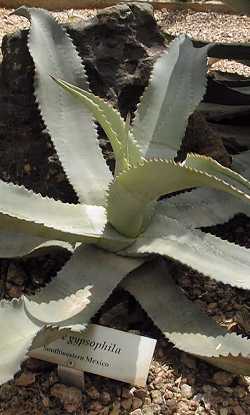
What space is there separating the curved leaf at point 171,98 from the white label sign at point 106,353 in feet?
1.36

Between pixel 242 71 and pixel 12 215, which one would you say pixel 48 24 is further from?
pixel 242 71

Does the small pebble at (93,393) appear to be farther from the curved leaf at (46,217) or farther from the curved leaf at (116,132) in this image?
the curved leaf at (116,132)

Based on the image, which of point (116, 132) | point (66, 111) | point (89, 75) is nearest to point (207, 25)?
point (89, 75)

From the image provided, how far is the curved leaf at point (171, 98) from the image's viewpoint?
63.4 inches

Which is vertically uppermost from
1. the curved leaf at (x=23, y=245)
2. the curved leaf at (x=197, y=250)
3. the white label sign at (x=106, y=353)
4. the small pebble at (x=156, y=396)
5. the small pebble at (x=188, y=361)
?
the curved leaf at (x=197, y=250)

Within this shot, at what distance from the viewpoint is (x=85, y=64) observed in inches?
70.3

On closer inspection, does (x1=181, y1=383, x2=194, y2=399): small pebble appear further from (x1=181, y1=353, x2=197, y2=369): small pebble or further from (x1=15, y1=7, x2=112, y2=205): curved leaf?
(x1=15, y1=7, x2=112, y2=205): curved leaf

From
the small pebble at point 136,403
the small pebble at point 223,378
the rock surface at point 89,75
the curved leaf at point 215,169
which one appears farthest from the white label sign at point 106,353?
the rock surface at point 89,75

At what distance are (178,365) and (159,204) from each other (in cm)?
35

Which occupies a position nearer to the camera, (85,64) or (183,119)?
(183,119)

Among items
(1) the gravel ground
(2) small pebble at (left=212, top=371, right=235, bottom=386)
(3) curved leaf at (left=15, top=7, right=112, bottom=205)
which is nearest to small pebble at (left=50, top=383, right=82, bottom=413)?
(2) small pebble at (left=212, top=371, right=235, bottom=386)

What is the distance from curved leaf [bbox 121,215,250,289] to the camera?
1388 millimetres

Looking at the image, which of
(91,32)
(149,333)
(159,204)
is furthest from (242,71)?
(149,333)

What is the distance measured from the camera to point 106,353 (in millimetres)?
1346
